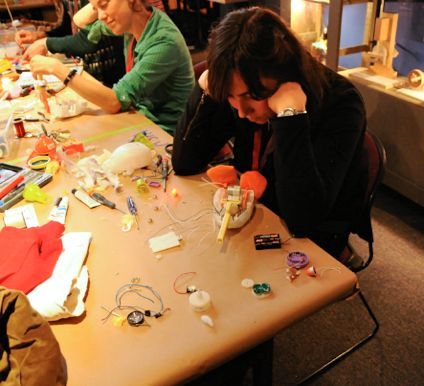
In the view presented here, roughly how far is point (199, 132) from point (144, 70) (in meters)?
0.54

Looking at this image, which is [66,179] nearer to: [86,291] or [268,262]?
[86,291]

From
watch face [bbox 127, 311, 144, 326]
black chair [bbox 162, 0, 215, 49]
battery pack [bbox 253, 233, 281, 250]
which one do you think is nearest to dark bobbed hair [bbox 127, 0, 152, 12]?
battery pack [bbox 253, 233, 281, 250]

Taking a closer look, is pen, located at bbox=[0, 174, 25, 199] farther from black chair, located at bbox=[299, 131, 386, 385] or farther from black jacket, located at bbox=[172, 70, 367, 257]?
black chair, located at bbox=[299, 131, 386, 385]

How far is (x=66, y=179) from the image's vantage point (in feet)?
4.39

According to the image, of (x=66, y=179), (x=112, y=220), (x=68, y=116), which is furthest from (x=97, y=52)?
(x=112, y=220)

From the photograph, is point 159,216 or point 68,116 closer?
point 159,216

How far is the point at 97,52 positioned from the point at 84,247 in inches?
74.1

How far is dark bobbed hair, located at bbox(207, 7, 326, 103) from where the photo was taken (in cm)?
97

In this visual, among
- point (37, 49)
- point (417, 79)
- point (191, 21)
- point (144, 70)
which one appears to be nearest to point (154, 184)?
point (144, 70)

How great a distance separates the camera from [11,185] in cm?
128

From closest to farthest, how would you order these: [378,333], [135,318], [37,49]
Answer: [135,318], [378,333], [37,49]

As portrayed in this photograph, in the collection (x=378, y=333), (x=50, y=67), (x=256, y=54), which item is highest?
(x=256, y=54)

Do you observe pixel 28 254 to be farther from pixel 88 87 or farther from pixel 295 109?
pixel 88 87

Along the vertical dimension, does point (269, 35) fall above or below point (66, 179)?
above
